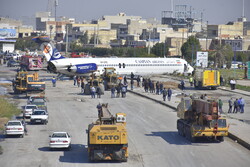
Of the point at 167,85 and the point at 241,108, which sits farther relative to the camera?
the point at 167,85

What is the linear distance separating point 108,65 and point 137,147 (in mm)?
50957

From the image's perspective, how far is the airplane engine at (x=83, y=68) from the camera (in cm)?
8025

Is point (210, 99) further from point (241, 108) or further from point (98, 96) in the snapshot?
point (98, 96)

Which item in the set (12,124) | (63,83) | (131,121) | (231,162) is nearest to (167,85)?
(63,83)

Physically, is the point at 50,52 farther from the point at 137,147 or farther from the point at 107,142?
the point at 107,142

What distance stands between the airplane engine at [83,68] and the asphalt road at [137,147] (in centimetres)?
3091

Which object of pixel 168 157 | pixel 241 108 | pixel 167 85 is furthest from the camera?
pixel 167 85

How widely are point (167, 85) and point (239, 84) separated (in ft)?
32.5

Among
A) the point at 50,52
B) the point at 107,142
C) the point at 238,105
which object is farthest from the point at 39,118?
the point at 50,52

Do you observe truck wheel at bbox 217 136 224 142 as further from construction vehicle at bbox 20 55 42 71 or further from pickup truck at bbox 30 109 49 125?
construction vehicle at bbox 20 55 42 71

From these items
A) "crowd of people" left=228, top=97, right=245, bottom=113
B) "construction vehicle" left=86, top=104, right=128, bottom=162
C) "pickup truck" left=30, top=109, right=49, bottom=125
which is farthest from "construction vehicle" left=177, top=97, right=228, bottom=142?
"crowd of people" left=228, top=97, right=245, bottom=113

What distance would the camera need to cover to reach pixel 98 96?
61375 millimetres

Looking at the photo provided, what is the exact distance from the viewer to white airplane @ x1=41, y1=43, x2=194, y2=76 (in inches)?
3172

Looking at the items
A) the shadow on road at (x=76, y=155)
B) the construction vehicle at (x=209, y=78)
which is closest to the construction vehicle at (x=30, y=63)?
the construction vehicle at (x=209, y=78)
